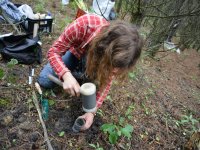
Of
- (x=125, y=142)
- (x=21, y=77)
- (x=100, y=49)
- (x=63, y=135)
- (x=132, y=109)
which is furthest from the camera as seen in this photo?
(x=132, y=109)

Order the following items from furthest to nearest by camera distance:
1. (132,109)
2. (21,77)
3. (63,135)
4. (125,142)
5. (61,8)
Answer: (61,8)
(132,109)
(21,77)
(125,142)
(63,135)

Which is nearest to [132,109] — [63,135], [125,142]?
[125,142]

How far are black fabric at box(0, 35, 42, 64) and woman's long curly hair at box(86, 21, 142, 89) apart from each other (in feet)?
4.90

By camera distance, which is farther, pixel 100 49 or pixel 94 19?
pixel 94 19

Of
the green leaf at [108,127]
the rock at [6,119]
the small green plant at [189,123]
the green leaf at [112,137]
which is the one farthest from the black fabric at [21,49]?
the small green plant at [189,123]

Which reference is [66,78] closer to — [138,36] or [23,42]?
[138,36]

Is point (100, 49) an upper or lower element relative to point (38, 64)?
upper

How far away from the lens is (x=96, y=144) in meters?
2.43

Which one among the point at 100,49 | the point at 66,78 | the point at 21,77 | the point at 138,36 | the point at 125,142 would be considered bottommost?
the point at 125,142

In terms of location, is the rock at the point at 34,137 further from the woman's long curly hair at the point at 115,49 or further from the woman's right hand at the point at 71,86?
the woman's long curly hair at the point at 115,49

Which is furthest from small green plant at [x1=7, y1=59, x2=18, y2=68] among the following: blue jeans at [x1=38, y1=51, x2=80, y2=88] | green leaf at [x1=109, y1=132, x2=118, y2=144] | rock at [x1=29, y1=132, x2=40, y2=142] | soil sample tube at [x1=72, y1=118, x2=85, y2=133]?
green leaf at [x1=109, y1=132, x2=118, y2=144]

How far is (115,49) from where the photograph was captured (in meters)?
1.74

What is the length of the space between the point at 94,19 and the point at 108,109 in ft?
4.19

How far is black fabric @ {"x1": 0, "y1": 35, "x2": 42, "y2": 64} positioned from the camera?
3076mm
